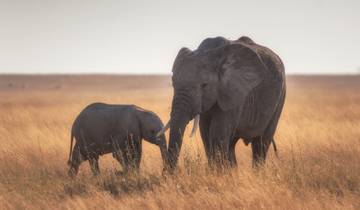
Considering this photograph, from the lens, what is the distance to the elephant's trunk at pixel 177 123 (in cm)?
815

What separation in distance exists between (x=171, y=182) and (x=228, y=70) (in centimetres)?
166

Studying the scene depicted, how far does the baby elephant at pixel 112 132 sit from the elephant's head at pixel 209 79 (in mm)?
1622

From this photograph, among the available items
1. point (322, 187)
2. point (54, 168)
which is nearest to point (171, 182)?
point (322, 187)

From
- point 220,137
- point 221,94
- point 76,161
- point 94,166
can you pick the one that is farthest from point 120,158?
point 221,94

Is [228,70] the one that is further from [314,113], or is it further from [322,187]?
[314,113]

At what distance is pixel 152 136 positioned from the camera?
10195 mm

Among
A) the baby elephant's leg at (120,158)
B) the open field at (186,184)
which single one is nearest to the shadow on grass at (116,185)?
the open field at (186,184)

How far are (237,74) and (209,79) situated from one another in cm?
54

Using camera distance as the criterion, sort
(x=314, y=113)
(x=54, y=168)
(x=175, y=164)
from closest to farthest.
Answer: (x=175, y=164) → (x=54, y=168) → (x=314, y=113)

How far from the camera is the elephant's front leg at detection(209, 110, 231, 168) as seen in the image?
859 centimetres

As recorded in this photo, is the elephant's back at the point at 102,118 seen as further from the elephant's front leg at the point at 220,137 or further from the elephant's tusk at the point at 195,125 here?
the elephant's tusk at the point at 195,125

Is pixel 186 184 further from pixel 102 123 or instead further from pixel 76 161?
pixel 76 161

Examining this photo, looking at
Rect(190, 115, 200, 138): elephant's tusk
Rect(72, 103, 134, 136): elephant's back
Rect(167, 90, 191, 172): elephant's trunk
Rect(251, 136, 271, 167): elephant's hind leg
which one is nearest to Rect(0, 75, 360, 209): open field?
Rect(251, 136, 271, 167): elephant's hind leg

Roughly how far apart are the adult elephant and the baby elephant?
4.36 ft
